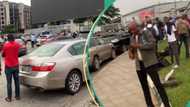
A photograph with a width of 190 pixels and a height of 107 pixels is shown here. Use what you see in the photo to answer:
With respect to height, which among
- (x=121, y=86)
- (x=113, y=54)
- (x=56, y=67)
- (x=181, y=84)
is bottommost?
(x=56, y=67)

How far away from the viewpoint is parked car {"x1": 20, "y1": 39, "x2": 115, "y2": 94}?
878 centimetres

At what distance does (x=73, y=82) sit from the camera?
944 centimetres

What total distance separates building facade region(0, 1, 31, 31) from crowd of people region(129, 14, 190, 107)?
412 feet

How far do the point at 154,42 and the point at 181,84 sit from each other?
70cm

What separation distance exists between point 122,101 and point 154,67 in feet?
2.78

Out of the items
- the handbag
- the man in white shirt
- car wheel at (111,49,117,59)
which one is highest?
the man in white shirt

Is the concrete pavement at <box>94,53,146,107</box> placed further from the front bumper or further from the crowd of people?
the front bumper

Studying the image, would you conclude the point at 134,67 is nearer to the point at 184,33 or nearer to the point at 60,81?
the point at 184,33

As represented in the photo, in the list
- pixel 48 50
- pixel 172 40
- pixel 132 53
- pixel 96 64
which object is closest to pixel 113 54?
pixel 96 64

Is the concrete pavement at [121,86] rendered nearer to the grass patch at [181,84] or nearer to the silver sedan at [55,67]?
the grass patch at [181,84]

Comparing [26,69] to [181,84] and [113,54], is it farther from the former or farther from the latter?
[181,84]

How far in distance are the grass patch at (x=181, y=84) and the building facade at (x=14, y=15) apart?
413 feet

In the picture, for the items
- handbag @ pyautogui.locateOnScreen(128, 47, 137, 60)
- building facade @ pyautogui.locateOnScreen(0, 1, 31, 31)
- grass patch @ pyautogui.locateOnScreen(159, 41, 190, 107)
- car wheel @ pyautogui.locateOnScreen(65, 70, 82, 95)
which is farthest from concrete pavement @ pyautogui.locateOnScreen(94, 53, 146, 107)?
building facade @ pyautogui.locateOnScreen(0, 1, 31, 31)

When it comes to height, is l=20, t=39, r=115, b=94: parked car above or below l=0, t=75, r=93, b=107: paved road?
above
